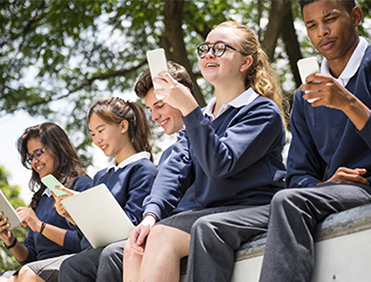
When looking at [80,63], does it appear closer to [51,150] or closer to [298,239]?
[51,150]

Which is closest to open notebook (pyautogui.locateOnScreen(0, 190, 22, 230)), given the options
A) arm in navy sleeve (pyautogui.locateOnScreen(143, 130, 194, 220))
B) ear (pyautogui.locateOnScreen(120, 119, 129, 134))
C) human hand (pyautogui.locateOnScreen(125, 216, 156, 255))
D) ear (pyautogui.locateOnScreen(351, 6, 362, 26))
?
ear (pyautogui.locateOnScreen(120, 119, 129, 134))

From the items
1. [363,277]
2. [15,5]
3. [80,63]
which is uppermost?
[15,5]

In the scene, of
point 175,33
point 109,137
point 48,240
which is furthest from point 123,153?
point 175,33

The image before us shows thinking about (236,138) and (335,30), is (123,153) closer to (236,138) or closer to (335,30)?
(236,138)

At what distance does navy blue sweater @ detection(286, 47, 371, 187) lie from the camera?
226cm

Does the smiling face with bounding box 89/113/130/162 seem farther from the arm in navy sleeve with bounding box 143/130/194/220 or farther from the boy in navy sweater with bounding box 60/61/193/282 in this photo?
the arm in navy sleeve with bounding box 143/130/194/220

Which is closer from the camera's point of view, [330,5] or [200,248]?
[200,248]

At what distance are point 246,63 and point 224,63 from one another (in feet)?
0.51

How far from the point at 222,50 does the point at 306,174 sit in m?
0.84

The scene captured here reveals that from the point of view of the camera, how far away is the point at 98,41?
24.2ft

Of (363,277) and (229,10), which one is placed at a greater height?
(229,10)

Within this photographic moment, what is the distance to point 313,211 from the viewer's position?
182 centimetres

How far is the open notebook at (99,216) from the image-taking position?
2781 millimetres

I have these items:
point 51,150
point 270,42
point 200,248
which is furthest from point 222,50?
point 270,42
